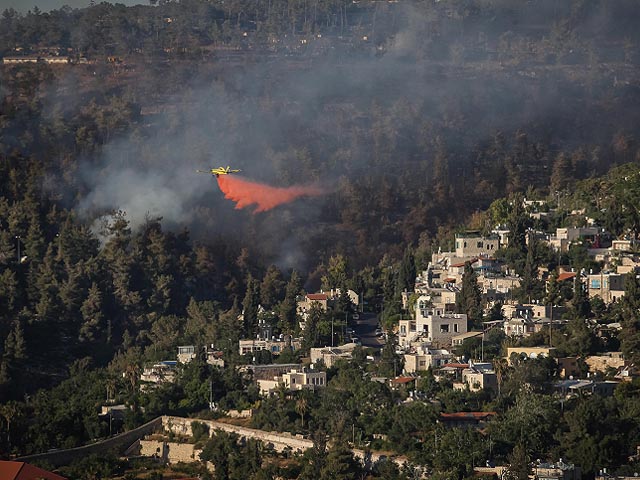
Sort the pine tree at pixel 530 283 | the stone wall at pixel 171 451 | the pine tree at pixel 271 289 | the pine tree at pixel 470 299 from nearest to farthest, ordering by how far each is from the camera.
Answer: the stone wall at pixel 171 451 < the pine tree at pixel 470 299 < the pine tree at pixel 530 283 < the pine tree at pixel 271 289

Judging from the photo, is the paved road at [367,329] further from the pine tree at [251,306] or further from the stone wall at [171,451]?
the stone wall at [171,451]

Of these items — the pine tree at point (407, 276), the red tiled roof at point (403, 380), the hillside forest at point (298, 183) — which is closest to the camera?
the hillside forest at point (298, 183)

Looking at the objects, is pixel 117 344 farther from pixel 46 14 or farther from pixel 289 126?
pixel 46 14

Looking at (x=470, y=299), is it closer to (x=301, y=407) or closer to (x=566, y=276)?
(x=566, y=276)

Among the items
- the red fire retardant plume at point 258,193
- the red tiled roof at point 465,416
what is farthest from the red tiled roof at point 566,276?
the red fire retardant plume at point 258,193

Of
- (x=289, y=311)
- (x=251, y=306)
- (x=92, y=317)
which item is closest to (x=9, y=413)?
(x=289, y=311)

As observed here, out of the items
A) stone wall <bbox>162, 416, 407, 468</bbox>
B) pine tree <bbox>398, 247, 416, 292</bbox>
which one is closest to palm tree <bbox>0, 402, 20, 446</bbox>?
stone wall <bbox>162, 416, 407, 468</bbox>
